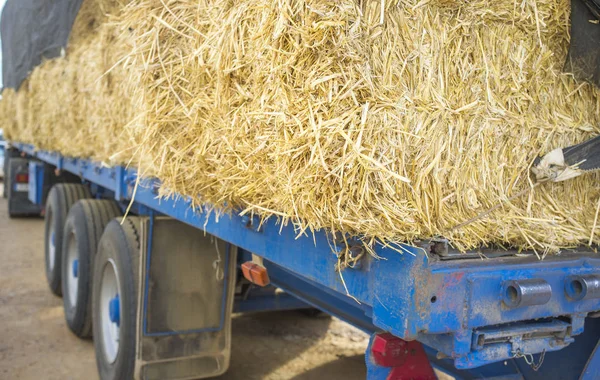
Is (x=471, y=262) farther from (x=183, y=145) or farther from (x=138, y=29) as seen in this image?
(x=138, y=29)

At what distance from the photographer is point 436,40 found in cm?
188

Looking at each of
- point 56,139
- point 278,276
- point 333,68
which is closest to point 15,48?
point 56,139

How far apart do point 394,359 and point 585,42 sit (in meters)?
1.36

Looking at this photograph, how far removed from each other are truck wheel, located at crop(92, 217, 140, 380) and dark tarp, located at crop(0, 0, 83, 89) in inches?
88.6

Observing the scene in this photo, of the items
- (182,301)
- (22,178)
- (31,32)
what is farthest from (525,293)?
(22,178)

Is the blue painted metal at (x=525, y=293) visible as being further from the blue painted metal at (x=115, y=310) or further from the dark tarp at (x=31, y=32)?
the dark tarp at (x=31, y=32)

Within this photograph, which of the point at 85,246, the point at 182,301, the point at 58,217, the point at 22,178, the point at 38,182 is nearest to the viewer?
the point at 182,301

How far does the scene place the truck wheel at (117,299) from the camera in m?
3.74

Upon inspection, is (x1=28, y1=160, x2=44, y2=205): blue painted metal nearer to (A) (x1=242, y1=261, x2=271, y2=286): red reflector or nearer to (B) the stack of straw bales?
(A) (x1=242, y1=261, x2=271, y2=286): red reflector

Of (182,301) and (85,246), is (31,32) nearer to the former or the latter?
(85,246)

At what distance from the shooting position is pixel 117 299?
402cm

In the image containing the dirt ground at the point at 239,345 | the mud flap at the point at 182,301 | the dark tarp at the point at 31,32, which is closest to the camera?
the mud flap at the point at 182,301

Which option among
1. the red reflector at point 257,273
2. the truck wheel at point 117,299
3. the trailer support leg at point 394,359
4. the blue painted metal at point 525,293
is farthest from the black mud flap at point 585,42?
the truck wheel at point 117,299

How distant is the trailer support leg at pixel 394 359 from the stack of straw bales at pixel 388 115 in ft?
1.69
